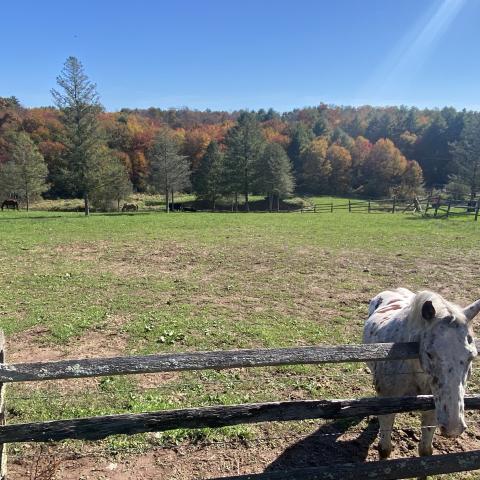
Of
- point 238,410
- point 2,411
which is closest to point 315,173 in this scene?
point 238,410

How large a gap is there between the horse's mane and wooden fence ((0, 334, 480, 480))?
0.37 m

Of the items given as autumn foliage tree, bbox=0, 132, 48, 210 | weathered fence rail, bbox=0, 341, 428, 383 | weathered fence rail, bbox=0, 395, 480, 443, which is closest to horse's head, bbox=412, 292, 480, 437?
weathered fence rail, bbox=0, 341, 428, 383

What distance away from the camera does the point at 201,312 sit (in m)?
10.6

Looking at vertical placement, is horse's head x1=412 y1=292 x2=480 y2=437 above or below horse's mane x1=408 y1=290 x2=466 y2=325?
below

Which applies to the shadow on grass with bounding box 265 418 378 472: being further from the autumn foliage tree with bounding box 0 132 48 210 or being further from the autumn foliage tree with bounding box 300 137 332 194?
the autumn foliage tree with bounding box 300 137 332 194

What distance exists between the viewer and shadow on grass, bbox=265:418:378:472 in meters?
5.13

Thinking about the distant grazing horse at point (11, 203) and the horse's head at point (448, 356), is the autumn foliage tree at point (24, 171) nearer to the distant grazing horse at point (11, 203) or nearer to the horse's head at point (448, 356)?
the distant grazing horse at point (11, 203)

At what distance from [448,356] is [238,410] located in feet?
6.42

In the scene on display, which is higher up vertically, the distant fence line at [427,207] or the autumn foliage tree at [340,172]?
the autumn foliage tree at [340,172]

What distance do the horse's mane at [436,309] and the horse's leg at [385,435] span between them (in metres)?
1.32

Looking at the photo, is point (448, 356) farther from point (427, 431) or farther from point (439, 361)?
point (427, 431)

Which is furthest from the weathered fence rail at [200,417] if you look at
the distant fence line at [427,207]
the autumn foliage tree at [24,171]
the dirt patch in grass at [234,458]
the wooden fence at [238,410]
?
the autumn foliage tree at [24,171]

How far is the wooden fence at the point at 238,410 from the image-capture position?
3607 millimetres

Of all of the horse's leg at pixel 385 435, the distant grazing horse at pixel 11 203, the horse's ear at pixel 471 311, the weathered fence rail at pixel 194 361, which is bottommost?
the horse's leg at pixel 385 435
